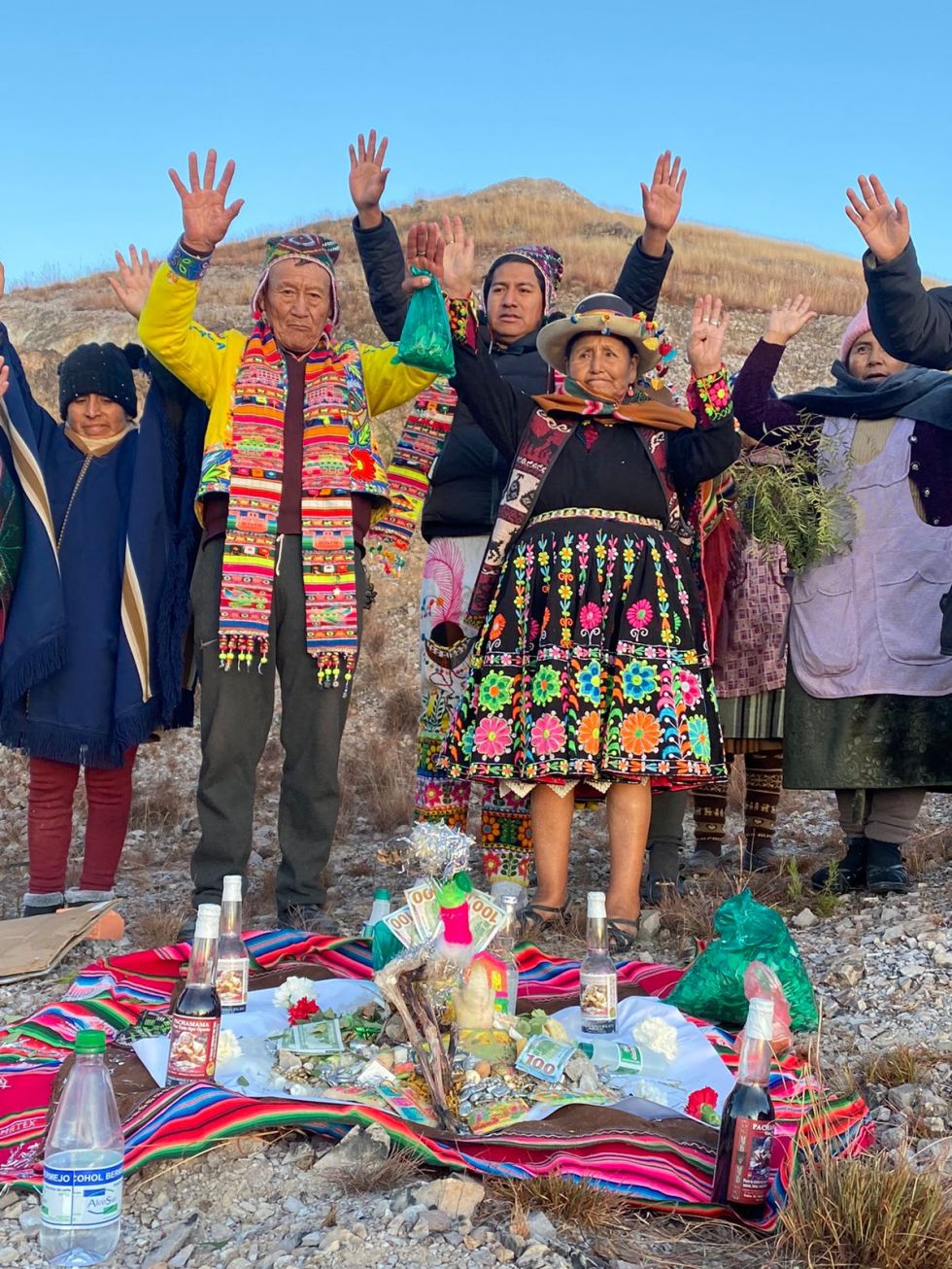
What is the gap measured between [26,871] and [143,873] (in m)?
0.67

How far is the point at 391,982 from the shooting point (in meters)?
2.92

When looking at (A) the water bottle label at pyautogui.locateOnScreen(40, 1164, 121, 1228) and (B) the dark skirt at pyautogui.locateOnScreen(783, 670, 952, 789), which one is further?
(B) the dark skirt at pyautogui.locateOnScreen(783, 670, 952, 789)

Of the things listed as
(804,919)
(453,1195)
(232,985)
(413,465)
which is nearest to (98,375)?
(413,465)

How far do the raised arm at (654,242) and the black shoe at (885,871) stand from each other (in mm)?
2443

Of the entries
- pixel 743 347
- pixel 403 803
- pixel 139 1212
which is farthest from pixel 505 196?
pixel 139 1212

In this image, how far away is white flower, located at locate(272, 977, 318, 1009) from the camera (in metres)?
3.51

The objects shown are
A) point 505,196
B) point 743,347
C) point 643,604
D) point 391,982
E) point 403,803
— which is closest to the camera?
point 391,982

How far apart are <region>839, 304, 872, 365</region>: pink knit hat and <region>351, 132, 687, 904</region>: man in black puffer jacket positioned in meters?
0.86

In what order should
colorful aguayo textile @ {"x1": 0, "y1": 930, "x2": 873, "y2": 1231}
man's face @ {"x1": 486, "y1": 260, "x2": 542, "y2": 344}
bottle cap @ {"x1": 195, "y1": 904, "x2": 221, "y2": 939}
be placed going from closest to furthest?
colorful aguayo textile @ {"x1": 0, "y1": 930, "x2": 873, "y2": 1231}
bottle cap @ {"x1": 195, "y1": 904, "x2": 221, "y2": 939}
man's face @ {"x1": 486, "y1": 260, "x2": 542, "y2": 344}

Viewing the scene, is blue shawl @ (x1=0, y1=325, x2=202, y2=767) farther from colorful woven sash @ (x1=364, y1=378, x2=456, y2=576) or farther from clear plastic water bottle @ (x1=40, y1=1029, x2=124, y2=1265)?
clear plastic water bottle @ (x1=40, y1=1029, x2=124, y2=1265)

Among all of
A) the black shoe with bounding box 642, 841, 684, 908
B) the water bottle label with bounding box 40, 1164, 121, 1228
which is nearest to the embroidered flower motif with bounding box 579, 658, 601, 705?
the black shoe with bounding box 642, 841, 684, 908

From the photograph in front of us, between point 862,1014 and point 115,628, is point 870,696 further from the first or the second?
point 115,628

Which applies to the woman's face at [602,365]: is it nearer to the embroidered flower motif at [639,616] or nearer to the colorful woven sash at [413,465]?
the colorful woven sash at [413,465]

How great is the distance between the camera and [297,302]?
4703 mm
